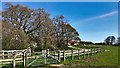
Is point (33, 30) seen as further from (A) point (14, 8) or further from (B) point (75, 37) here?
(B) point (75, 37)

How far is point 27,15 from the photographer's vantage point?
32.3 meters

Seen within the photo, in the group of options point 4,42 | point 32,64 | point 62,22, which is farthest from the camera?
point 62,22

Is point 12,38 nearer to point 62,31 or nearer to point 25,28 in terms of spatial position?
point 25,28

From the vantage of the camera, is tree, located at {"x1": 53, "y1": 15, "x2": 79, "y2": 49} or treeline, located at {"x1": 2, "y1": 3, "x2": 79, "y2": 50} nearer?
treeline, located at {"x1": 2, "y1": 3, "x2": 79, "y2": 50}

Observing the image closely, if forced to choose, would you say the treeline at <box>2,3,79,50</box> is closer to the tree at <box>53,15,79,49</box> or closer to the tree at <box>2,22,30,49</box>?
the tree at <box>2,22,30,49</box>

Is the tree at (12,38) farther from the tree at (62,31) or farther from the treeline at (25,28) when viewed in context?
the tree at (62,31)

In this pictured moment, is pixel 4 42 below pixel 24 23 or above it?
below

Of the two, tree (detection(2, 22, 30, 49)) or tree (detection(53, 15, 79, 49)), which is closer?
tree (detection(2, 22, 30, 49))

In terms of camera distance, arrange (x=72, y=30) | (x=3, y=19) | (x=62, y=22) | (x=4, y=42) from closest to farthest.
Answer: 1. (x=4, y=42)
2. (x=3, y=19)
3. (x=62, y=22)
4. (x=72, y=30)

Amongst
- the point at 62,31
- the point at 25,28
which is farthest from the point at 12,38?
the point at 62,31

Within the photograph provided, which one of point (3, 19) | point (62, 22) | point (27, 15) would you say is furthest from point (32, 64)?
point (62, 22)

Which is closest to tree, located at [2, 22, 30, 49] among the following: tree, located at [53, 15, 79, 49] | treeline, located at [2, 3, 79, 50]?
treeline, located at [2, 3, 79, 50]

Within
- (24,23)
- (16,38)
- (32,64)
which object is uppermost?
(24,23)

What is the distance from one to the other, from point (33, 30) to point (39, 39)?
68.5 inches
